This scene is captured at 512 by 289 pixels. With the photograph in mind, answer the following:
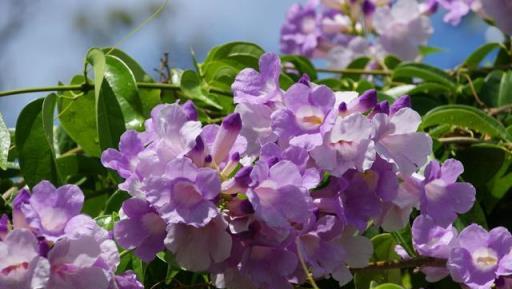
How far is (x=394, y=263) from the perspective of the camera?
956mm

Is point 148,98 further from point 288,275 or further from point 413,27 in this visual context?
point 413,27

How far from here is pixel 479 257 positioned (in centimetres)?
92

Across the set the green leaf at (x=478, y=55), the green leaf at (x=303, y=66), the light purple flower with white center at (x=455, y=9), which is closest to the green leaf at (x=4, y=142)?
the green leaf at (x=303, y=66)

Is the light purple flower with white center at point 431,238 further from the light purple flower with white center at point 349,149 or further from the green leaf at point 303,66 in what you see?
the green leaf at point 303,66

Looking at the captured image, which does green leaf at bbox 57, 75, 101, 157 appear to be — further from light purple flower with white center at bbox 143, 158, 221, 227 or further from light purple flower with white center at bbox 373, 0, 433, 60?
light purple flower with white center at bbox 373, 0, 433, 60

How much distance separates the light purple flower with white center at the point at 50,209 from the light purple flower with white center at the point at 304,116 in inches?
7.1

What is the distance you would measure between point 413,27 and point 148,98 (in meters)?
0.80

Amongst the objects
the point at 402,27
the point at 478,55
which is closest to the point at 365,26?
the point at 402,27

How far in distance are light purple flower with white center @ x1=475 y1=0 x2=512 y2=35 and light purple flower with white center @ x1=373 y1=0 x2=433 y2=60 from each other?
0.34 m

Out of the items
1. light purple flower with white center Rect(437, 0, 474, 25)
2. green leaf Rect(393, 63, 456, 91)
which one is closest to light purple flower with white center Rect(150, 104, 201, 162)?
green leaf Rect(393, 63, 456, 91)

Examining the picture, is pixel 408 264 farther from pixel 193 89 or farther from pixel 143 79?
pixel 143 79

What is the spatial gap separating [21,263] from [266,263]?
20 cm

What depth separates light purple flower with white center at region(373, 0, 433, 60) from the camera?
73.8 inches

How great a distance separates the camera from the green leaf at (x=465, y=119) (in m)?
1.15
